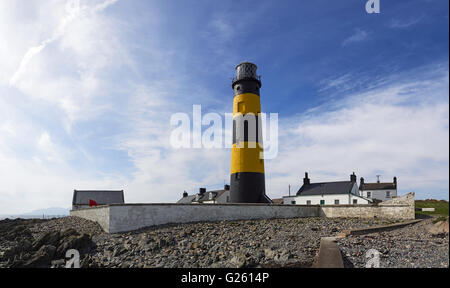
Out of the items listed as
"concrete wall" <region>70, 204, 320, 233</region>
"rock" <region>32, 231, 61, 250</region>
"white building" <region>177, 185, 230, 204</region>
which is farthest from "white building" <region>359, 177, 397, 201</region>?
"rock" <region>32, 231, 61, 250</region>

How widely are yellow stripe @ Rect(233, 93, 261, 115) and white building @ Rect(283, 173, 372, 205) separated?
18310mm

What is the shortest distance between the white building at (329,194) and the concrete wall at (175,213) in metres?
13.7

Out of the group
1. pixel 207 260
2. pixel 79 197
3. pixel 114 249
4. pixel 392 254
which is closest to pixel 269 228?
pixel 207 260

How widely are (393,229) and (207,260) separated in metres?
11.7

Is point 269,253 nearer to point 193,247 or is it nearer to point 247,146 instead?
point 193,247

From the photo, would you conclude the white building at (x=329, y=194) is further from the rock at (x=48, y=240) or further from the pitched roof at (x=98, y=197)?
the rock at (x=48, y=240)

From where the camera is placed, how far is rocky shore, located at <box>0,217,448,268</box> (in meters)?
11.2

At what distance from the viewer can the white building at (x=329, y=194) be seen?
35.4m

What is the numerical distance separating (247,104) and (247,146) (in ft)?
11.9

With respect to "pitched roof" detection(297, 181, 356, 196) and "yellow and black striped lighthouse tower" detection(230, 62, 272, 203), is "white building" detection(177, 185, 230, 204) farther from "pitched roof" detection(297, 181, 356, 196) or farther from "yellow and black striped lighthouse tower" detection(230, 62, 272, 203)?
"yellow and black striped lighthouse tower" detection(230, 62, 272, 203)

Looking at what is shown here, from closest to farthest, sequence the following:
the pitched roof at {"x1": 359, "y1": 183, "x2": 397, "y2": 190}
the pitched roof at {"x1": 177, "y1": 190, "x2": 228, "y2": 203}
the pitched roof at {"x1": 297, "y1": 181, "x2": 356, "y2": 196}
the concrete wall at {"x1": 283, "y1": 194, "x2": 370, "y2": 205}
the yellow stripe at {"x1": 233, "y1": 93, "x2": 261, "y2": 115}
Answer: the yellow stripe at {"x1": 233, "y1": 93, "x2": 261, "y2": 115} → the concrete wall at {"x1": 283, "y1": 194, "x2": 370, "y2": 205} → the pitched roof at {"x1": 297, "y1": 181, "x2": 356, "y2": 196} → the pitched roof at {"x1": 177, "y1": 190, "x2": 228, "y2": 203} → the pitched roof at {"x1": 359, "y1": 183, "x2": 397, "y2": 190}
